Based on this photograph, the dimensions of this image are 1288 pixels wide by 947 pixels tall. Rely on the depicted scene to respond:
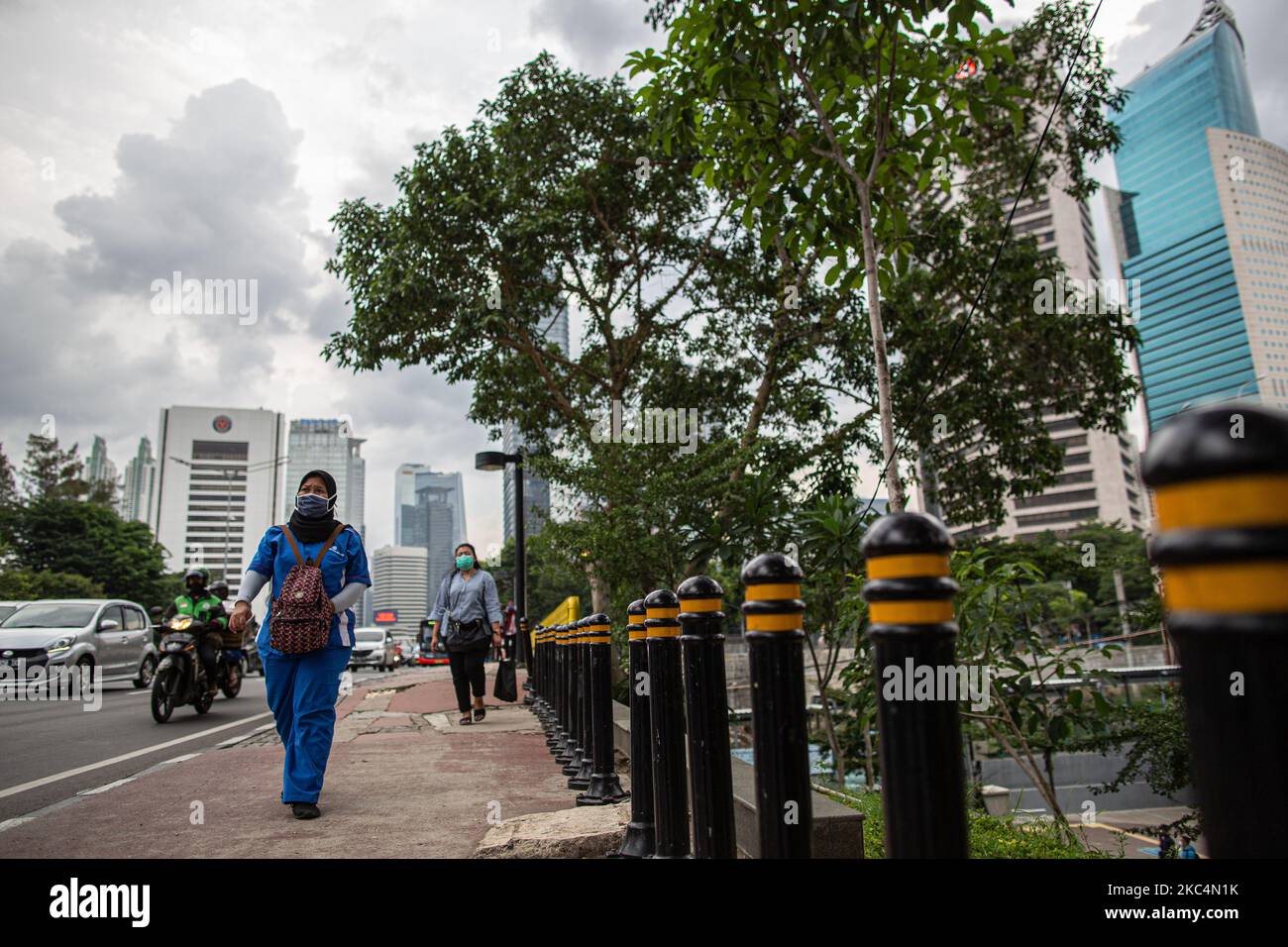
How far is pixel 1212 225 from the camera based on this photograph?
4325cm

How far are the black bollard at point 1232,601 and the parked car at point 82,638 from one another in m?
14.9

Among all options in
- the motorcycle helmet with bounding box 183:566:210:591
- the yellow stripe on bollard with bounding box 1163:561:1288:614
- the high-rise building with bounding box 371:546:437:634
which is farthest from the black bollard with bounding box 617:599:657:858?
the high-rise building with bounding box 371:546:437:634

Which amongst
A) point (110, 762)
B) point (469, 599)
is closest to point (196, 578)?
point (469, 599)

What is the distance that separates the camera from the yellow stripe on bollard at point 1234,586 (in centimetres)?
110

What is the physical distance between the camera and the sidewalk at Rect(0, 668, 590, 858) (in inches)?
146

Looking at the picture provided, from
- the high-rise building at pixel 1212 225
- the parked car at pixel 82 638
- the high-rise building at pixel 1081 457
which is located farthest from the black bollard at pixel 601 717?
the high-rise building at pixel 1081 457

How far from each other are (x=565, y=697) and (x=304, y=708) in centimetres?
317

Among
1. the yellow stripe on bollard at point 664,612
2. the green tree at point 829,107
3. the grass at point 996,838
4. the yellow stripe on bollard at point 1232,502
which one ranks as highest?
the green tree at point 829,107

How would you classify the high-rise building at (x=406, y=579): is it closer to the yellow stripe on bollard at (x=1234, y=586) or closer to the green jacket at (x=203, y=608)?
the green jacket at (x=203, y=608)

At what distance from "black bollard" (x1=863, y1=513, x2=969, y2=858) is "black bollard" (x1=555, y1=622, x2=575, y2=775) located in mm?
4259

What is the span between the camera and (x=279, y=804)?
4.68 meters

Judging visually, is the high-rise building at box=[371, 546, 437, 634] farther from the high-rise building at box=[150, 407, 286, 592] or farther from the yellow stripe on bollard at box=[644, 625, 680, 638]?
the yellow stripe on bollard at box=[644, 625, 680, 638]
